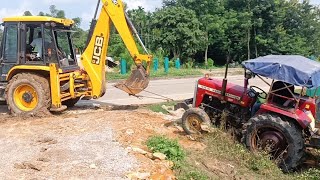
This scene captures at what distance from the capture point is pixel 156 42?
111 ft

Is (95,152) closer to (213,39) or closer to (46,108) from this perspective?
(46,108)

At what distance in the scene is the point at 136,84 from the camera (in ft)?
36.5

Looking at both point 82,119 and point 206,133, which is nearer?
point 206,133

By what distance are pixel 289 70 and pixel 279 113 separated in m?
0.88

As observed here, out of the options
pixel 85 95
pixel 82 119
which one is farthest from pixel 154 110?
pixel 82 119

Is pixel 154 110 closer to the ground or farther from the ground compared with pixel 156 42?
closer to the ground

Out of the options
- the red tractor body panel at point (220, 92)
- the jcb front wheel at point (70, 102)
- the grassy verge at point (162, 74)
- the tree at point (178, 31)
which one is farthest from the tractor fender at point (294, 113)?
the tree at point (178, 31)

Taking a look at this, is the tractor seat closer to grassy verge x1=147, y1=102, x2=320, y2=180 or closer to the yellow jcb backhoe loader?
grassy verge x1=147, y1=102, x2=320, y2=180

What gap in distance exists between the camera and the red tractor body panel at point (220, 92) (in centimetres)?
888

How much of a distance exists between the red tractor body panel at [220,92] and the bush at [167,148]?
2.16 metres

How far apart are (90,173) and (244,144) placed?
3.53 metres

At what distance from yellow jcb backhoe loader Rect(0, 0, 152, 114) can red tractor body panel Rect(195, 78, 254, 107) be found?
2.02 meters

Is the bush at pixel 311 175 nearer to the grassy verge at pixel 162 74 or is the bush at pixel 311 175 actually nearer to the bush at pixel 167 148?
the bush at pixel 167 148

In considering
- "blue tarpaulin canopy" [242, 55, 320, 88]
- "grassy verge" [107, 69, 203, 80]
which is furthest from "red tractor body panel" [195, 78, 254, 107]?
"grassy verge" [107, 69, 203, 80]
